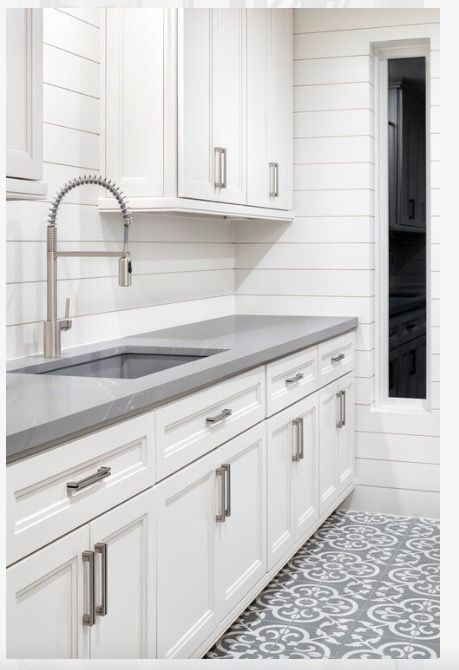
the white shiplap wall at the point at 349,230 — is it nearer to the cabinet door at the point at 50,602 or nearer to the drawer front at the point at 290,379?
the drawer front at the point at 290,379

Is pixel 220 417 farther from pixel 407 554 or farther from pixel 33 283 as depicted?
pixel 407 554

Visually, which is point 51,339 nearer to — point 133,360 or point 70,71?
point 133,360

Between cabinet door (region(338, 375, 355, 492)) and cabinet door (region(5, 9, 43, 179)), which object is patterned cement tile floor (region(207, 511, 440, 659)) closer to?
Result: cabinet door (region(338, 375, 355, 492))

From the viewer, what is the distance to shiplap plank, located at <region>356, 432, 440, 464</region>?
159 inches

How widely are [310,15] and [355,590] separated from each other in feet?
8.20

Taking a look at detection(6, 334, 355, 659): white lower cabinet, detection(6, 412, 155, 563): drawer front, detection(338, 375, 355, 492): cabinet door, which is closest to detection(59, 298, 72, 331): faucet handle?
detection(6, 334, 355, 659): white lower cabinet

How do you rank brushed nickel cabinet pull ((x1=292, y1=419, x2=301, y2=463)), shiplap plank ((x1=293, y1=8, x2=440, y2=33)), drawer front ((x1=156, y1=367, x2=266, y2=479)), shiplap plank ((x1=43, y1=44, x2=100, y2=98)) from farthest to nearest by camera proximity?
shiplap plank ((x1=293, y1=8, x2=440, y2=33)), brushed nickel cabinet pull ((x1=292, y1=419, x2=301, y2=463)), shiplap plank ((x1=43, y1=44, x2=100, y2=98)), drawer front ((x1=156, y1=367, x2=266, y2=479))

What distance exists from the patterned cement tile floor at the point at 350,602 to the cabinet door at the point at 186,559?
1.26 ft

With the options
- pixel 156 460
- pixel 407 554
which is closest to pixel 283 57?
pixel 407 554

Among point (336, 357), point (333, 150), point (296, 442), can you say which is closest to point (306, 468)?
point (296, 442)

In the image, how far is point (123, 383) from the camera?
201cm

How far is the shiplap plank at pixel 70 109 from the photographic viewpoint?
8.72 ft

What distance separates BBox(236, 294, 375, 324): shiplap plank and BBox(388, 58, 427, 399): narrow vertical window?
218 millimetres

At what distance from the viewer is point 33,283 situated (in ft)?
8.48
